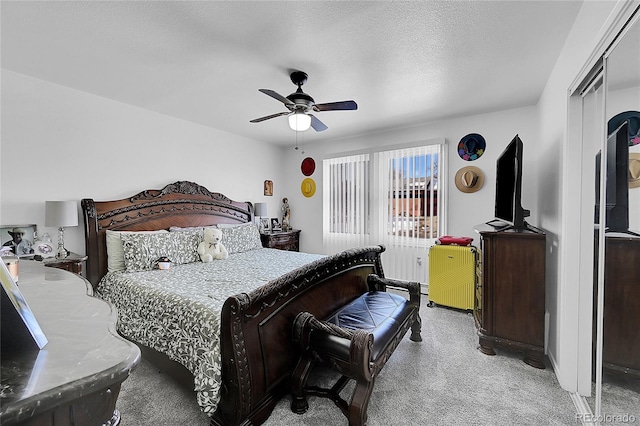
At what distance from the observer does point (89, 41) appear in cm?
206

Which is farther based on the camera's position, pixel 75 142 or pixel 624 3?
pixel 75 142

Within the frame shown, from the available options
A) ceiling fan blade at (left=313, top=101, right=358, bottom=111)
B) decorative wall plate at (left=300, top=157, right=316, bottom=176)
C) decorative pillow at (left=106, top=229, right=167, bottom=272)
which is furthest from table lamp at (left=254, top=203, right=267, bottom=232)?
ceiling fan blade at (left=313, top=101, right=358, bottom=111)

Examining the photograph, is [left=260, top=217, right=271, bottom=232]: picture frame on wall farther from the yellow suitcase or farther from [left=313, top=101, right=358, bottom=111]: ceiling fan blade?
[left=313, top=101, right=358, bottom=111]: ceiling fan blade

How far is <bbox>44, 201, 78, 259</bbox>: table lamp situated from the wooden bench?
97.4 inches

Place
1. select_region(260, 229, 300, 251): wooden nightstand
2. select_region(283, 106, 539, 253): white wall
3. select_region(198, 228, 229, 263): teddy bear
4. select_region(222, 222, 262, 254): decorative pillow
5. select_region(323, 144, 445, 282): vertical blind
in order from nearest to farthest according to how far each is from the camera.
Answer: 1. select_region(198, 228, 229, 263): teddy bear
2. select_region(283, 106, 539, 253): white wall
3. select_region(222, 222, 262, 254): decorative pillow
4. select_region(323, 144, 445, 282): vertical blind
5. select_region(260, 229, 300, 251): wooden nightstand

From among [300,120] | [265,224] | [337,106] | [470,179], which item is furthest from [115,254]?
[470,179]

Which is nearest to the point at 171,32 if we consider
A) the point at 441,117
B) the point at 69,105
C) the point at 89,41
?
the point at 89,41

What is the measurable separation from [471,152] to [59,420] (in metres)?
4.39

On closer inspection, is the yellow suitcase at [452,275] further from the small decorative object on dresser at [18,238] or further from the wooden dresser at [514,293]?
the small decorative object on dresser at [18,238]

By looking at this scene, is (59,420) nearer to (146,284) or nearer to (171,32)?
(146,284)

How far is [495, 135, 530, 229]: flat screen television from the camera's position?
7.91 ft

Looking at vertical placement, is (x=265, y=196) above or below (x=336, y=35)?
below

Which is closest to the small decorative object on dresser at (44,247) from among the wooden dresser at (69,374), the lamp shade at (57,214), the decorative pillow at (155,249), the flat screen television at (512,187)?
the lamp shade at (57,214)

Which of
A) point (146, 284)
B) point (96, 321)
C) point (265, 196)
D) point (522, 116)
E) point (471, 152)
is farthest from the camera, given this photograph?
point (265, 196)
